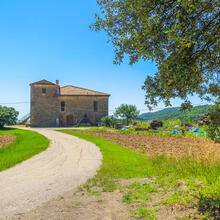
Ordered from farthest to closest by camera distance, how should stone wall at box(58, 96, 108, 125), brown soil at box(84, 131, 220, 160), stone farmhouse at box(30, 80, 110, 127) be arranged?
stone wall at box(58, 96, 108, 125), stone farmhouse at box(30, 80, 110, 127), brown soil at box(84, 131, 220, 160)

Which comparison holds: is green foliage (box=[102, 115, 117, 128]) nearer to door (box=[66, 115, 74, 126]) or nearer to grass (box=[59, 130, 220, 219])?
door (box=[66, 115, 74, 126])

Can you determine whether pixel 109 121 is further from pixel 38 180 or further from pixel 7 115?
pixel 38 180

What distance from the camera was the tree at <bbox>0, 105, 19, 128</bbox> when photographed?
1268 inches

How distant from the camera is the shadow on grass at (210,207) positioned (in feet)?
13.3

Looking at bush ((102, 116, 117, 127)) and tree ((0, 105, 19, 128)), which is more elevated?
tree ((0, 105, 19, 128))

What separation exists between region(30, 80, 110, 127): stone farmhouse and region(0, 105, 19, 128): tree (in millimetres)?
7394

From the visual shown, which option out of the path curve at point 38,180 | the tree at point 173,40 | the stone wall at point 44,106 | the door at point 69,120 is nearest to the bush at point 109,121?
the door at point 69,120

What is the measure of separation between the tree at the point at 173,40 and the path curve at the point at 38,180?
3.76 metres

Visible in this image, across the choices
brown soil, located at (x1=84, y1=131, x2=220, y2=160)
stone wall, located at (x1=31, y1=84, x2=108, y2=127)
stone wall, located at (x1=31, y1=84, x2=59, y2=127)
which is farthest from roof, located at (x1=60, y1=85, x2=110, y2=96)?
brown soil, located at (x1=84, y1=131, x2=220, y2=160)

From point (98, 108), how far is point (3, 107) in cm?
1821

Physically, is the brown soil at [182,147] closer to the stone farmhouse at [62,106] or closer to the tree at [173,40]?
the tree at [173,40]

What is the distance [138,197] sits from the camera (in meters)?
5.19

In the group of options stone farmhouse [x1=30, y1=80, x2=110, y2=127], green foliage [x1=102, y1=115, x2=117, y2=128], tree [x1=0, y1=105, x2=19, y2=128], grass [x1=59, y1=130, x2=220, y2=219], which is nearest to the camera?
grass [x1=59, y1=130, x2=220, y2=219]

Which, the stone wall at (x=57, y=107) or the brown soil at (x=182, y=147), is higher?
the stone wall at (x=57, y=107)
